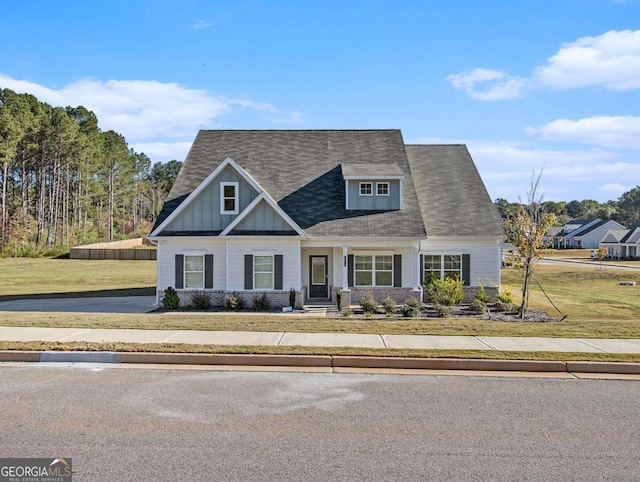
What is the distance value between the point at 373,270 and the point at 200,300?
755cm

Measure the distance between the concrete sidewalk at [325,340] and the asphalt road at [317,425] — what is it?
2.26 m

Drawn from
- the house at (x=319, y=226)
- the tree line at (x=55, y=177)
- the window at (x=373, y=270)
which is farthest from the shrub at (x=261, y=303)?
the tree line at (x=55, y=177)

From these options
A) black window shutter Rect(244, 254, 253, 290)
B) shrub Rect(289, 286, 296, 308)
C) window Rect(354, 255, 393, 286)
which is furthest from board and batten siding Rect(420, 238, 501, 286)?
black window shutter Rect(244, 254, 253, 290)

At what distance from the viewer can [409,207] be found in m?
24.8

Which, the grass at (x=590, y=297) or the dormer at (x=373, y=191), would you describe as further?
the dormer at (x=373, y=191)

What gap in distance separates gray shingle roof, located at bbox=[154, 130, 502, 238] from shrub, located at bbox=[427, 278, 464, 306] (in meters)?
2.24

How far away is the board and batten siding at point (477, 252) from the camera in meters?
24.6

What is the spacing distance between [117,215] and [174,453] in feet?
318

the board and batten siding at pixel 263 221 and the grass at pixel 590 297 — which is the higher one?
the board and batten siding at pixel 263 221

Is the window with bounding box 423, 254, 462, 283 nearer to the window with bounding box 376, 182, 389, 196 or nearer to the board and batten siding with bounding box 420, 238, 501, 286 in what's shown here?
the board and batten siding with bounding box 420, 238, 501, 286

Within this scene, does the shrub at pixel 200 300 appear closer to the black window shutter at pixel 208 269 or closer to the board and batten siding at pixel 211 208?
the black window shutter at pixel 208 269

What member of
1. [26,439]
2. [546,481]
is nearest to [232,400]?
[26,439]

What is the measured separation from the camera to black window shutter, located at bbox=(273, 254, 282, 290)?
74.0 feet

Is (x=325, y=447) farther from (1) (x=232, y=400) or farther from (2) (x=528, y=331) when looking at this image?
(2) (x=528, y=331)
